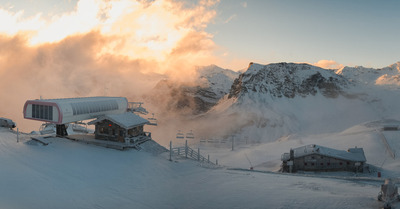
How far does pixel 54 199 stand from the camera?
48.1ft

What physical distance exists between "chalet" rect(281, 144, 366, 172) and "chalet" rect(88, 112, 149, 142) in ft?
81.1

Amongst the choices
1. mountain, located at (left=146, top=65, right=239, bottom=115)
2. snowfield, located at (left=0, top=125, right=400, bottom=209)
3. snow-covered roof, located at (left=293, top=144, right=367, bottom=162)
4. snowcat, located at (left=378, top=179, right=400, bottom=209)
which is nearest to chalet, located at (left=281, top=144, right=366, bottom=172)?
snow-covered roof, located at (left=293, top=144, right=367, bottom=162)

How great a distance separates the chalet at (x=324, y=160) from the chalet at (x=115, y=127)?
24.7 metres

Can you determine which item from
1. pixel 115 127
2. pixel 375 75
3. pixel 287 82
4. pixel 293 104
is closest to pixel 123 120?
pixel 115 127

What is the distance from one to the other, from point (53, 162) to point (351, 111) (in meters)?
120

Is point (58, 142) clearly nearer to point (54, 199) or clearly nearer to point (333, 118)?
point (54, 199)

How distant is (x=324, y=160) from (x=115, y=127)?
31.7 meters

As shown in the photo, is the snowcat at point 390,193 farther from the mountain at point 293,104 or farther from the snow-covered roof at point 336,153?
the mountain at point 293,104

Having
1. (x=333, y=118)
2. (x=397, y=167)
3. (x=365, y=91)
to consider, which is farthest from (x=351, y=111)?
(x=397, y=167)

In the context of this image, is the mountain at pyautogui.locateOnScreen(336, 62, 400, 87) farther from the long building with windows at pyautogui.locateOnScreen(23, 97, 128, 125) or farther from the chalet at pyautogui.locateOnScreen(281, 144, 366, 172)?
the long building with windows at pyautogui.locateOnScreen(23, 97, 128, 125)

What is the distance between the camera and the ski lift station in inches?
1187

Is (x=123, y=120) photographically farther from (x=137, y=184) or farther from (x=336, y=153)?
(x=336, y=153)

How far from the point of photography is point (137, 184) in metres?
19.7

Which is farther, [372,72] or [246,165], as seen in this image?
[372,72]
